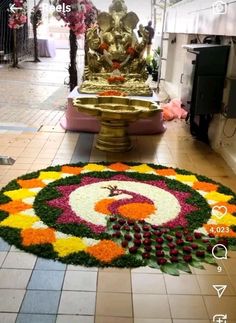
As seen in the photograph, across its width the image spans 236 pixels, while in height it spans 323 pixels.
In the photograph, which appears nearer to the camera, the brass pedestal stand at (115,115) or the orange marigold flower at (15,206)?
Result: the orange marigold flower at (15,206)

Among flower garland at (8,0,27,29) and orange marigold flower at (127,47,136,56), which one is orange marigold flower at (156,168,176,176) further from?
flower garland at (8,0,27,29)

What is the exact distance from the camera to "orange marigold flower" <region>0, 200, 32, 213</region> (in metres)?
2.89

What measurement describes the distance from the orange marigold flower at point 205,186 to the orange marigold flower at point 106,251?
1.30 m

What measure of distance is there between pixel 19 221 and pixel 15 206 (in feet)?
0.83

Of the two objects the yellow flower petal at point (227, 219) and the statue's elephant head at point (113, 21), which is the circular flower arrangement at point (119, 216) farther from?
the statue's elephant head at point (113, 21)

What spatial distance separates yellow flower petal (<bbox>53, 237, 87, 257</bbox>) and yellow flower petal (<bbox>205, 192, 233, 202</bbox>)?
1347 mm

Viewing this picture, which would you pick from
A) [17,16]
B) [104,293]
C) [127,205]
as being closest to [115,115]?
[127,205]

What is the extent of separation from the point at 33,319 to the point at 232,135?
332 cm

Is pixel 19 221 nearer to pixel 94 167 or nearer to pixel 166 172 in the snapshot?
pixel 94 167

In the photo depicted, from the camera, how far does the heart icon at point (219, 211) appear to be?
2.97 m

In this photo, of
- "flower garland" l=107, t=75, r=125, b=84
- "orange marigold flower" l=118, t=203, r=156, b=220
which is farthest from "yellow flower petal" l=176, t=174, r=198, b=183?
"flower garland" l=107, t=75, r=125, b=84

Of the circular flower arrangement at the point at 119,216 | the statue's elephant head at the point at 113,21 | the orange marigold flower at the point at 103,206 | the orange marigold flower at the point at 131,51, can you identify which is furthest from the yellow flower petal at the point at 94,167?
the statue's elephant head at the point at 113,21

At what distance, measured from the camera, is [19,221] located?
108 inches

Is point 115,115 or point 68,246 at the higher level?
point 115,115
